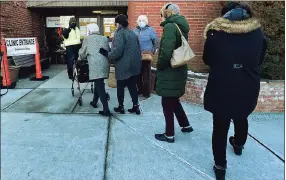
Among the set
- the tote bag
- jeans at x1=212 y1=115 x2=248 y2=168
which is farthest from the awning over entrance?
jeans at x1=212 y1=115 x2=248 y2=168

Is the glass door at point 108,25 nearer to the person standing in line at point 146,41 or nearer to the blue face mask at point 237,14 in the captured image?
the person standing in line at point 146,41

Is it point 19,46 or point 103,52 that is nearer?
point 103,52

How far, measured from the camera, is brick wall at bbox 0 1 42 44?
8188 mm

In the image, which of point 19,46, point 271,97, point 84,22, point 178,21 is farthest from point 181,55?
point 84,22

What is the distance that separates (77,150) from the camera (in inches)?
136

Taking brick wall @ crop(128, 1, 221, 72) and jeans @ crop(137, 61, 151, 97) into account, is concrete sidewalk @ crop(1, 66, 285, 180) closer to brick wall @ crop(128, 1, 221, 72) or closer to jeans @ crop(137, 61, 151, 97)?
jeans @ crop(137, 61, 151, 97)

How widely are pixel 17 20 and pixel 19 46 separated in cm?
240

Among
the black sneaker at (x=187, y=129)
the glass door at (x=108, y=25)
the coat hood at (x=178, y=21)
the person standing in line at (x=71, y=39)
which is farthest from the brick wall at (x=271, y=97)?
the glass door at (x=108, y=25)

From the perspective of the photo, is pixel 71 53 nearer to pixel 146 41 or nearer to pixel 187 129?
pixel 146 41

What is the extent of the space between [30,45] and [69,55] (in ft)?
3.71

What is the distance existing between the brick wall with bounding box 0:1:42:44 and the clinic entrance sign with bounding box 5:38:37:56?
3.37 ft

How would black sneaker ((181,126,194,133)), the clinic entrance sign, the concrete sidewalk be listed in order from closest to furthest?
the concrete sidewalk → black sneaker ((181,126,194,133)) → the clinic entrance sign

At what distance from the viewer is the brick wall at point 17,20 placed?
26.9ft

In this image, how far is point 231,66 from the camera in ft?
8.56
